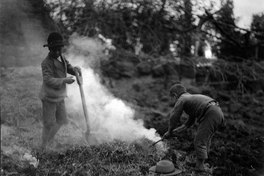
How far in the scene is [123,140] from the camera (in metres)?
8.24

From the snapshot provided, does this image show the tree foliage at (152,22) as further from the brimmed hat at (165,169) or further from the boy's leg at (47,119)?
the brimmed hat at (165,169)

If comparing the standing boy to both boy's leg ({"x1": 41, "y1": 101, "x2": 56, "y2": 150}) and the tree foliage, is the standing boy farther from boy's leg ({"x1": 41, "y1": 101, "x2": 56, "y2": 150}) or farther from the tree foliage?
the tree foliage

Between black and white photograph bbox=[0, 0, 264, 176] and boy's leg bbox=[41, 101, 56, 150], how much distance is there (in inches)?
0.7

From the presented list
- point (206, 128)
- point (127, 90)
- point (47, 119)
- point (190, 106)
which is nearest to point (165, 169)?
point (206, 128)

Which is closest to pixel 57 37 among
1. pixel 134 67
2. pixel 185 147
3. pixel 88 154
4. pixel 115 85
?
pixel 88 154

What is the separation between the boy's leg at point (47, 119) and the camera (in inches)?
275

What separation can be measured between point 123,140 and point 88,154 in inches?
52.3

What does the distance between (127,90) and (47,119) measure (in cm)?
693

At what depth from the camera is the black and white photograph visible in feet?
22.2

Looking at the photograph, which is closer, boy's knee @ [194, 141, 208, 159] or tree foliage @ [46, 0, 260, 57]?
boy's knee @ [194, 141, 208, 159]

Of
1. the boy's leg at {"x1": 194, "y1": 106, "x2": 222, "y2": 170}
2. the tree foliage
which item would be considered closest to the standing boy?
the boy's leg at {"x1": 194, "y1": 106, "x2": 222, "y2": 170}

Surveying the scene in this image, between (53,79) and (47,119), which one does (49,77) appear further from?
(47,119)

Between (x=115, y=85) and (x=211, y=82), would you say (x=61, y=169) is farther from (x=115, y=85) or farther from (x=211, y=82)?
Result: (x=211, y=82)

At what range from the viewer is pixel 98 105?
33.6 ft
